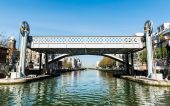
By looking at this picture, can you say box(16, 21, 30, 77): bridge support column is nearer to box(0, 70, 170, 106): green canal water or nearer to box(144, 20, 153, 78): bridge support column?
box(0, 70, 170, 106): green canal water

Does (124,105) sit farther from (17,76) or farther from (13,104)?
(17,76)

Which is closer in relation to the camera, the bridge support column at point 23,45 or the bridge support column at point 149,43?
the bridge support column at point 149,43

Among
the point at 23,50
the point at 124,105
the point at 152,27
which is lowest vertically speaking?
the point at 124,105

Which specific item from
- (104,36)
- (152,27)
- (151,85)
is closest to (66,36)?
(104,36)

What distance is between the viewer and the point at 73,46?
6250cm

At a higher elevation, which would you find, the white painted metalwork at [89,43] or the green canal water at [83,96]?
the white painted metalwork at [89,43]

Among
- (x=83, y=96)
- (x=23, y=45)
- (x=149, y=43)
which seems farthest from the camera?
(x=23, y=45)

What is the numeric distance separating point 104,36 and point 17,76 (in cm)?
2256

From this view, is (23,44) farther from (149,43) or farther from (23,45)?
(149,43)

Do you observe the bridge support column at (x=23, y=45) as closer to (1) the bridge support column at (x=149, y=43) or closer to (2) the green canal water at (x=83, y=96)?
(2) the green canal water at (x=83, y=96)

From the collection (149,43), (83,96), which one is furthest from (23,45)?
(83,96)

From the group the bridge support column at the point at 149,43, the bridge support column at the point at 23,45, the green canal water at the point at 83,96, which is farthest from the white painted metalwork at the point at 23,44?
the bridge support column at the point at 149,43

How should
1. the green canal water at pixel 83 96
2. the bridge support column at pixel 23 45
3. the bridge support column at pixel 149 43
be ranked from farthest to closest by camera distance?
the bridge support column at pixel 23 45
the bridge support column at pixel 149 43
the green canal water at pixel 83 96

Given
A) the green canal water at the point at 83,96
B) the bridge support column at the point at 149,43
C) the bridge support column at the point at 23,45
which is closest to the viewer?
the green canal water at the point at 83,96
